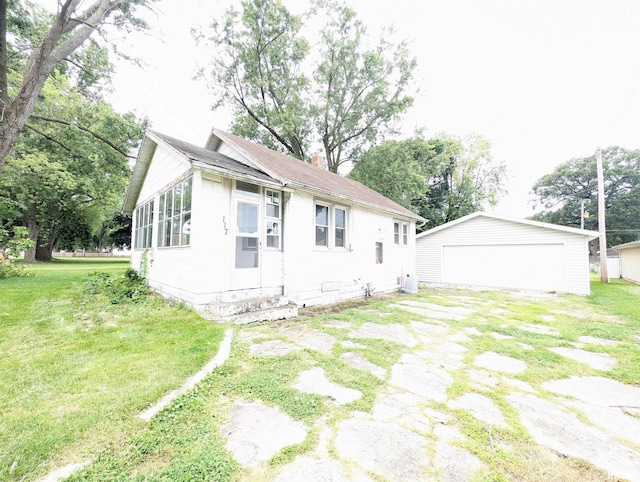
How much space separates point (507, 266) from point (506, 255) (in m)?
0.48

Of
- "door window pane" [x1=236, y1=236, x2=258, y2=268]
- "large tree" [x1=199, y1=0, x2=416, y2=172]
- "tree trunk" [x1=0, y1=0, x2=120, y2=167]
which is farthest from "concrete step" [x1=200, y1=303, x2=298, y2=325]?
"large tree" [x1=199, y1=0, x2=416, y2=172]

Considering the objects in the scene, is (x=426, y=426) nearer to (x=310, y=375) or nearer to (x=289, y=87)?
(x=310, y=375)

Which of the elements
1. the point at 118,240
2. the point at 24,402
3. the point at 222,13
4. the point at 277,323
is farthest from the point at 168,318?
the point at 118,240

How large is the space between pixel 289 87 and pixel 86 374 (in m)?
19.4

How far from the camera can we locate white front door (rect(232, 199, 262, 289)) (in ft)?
18.8

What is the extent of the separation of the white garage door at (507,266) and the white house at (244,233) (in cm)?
562

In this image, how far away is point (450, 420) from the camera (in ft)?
7.41

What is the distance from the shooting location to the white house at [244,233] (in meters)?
5.31

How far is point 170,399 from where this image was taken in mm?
2453

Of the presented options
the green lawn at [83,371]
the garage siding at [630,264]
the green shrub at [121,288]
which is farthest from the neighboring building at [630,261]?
the green shrub at [121,288]

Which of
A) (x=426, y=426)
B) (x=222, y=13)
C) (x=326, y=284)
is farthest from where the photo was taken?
(x=222, y=13)

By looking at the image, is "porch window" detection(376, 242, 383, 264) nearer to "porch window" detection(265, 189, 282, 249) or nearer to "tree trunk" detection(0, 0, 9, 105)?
"porch window" detection(265, 189, 282, 249)

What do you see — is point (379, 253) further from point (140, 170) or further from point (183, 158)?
point (140, 170)

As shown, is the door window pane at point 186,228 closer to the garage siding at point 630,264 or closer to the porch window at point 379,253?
the porch window at point 379,253
